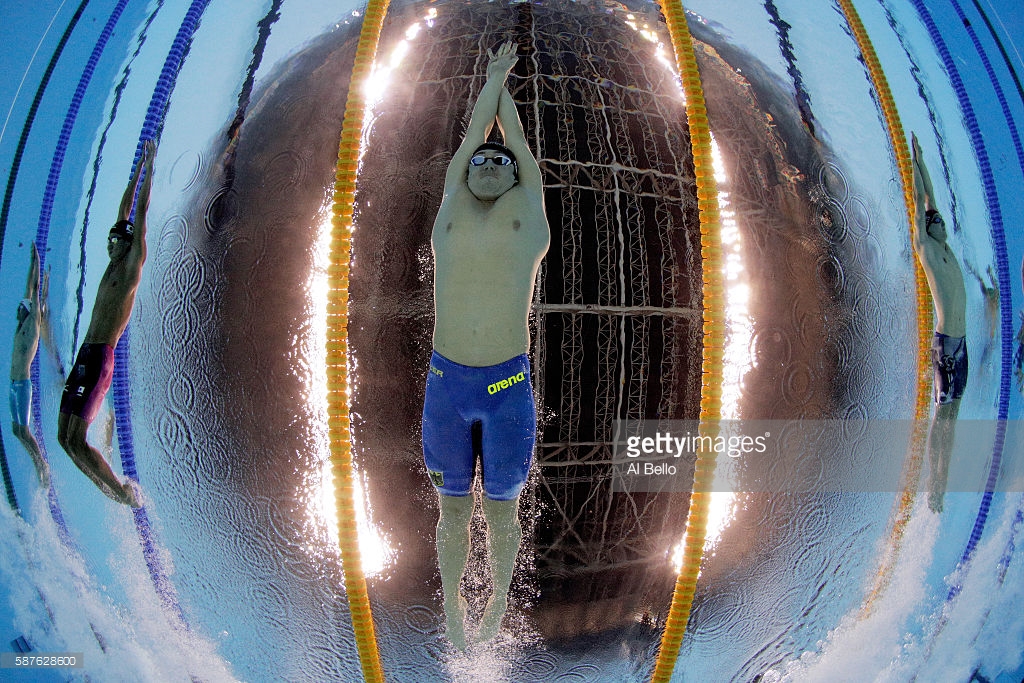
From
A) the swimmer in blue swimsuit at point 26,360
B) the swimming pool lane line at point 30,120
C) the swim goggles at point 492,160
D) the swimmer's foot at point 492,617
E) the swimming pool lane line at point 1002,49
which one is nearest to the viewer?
the swim goggles at point 492,160

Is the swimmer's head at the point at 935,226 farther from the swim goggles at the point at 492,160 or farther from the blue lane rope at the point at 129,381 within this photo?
the blue lane rope at the point at 129,381

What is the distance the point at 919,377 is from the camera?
1.26 m

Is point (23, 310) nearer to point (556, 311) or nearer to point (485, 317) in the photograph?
point (485, 317)

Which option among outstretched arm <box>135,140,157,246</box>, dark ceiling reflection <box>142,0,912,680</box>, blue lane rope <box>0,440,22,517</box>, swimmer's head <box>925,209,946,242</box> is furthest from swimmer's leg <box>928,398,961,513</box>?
blue lane rope <box>0,440,22,517</box>

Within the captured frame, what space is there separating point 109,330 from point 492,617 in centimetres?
92

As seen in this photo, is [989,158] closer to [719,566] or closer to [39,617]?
[719,566]

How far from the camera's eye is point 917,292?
1.26 m

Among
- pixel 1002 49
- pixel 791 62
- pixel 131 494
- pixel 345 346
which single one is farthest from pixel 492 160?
pixel 1002 49

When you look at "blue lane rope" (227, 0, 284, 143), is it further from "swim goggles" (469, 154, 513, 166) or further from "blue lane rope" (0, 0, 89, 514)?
"blue lane rope" (0, 0, 89, 514)

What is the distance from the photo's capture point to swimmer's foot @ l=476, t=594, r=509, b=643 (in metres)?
1.17

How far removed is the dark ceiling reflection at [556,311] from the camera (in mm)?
1101

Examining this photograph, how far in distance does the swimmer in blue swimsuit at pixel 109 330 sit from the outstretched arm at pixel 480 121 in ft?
2.09

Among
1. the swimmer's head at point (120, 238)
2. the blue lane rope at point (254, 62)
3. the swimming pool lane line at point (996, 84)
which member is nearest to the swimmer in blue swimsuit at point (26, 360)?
the swimmer's head at point (120, 238)

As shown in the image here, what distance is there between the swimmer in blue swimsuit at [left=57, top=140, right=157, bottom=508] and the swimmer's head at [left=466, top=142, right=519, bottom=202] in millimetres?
679
